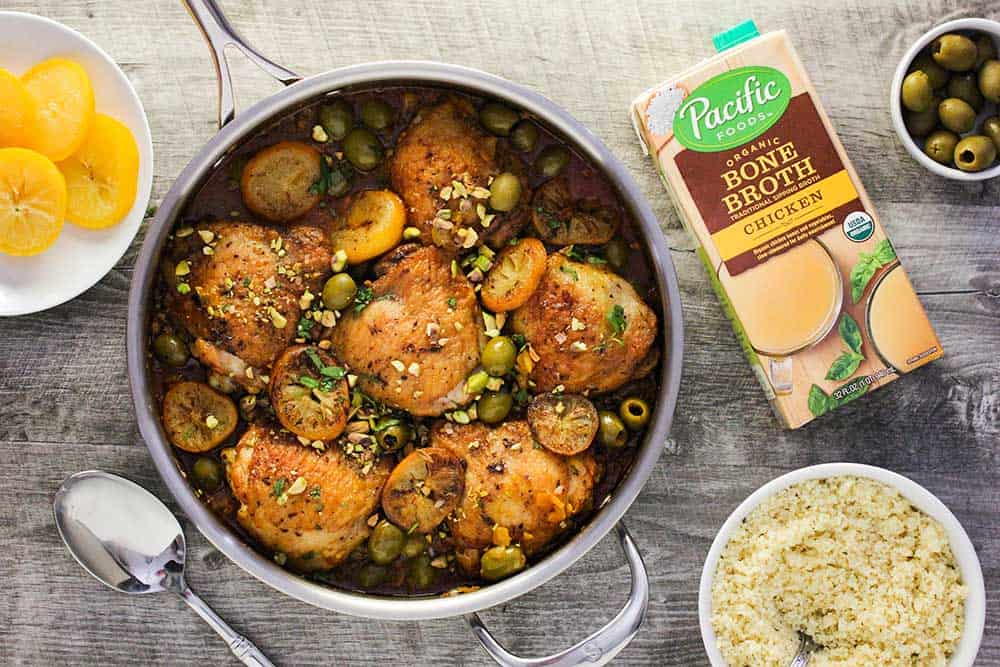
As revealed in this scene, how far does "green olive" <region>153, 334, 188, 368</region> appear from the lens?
198cm

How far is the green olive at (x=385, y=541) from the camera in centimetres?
200

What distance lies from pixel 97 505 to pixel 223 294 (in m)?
0.70

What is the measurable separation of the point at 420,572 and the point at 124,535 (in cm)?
76

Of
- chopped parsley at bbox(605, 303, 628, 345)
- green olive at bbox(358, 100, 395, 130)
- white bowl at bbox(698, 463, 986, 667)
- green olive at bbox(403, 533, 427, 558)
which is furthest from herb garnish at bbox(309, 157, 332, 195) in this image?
white bowl at bbox(698, 463, 986, 667)

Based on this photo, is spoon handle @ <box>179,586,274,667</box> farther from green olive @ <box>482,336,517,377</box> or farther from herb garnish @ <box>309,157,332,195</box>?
herb garnish @ <box>309,157,332,195</box>

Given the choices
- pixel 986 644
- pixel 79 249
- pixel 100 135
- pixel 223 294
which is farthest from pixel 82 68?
pixel 986 644

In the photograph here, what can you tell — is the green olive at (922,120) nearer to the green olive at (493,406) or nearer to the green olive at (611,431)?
the green olive at (611,431)

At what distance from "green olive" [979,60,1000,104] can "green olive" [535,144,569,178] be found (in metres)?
1.06

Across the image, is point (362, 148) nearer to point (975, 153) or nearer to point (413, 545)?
point (413, 545)

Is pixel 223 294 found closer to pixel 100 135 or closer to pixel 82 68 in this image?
pixel 100 135

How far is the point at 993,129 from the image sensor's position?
220cm

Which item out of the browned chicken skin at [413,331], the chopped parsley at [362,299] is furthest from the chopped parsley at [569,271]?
the chopped parsley at [362,299]

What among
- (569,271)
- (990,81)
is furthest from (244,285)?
(990,81)

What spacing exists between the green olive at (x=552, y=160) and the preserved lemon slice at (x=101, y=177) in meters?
0.92
